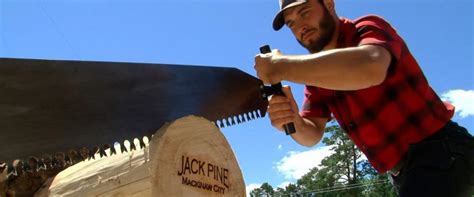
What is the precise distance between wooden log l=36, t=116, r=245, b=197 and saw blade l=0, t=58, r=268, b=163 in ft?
0.37

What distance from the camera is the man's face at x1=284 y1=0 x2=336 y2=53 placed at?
9.34 feet

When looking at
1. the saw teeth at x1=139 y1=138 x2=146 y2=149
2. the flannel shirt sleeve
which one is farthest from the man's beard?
the saw teeth at x1=139 y1=138 x2=146 y2=149

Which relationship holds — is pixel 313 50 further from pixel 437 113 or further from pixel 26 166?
pixel 26 166

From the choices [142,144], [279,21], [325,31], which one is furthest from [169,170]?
[325,31]

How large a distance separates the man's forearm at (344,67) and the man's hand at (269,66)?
0.12 metres

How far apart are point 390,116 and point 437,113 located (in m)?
0.25

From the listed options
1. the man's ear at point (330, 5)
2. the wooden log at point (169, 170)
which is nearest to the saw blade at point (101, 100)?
the wooden log at point (169, 170)

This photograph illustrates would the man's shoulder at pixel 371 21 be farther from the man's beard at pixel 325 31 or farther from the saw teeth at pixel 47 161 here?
the saw teeth at pixel 47 161

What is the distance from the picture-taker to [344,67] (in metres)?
2.29

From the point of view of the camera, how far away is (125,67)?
9.26 feet

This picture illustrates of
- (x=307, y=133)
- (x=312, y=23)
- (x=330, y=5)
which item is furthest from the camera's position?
(x=307, y=133)

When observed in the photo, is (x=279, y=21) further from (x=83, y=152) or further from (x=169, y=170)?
(x=83, y=152)

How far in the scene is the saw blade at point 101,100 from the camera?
247 centimetres

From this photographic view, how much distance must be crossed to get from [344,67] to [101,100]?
4.40 ft
